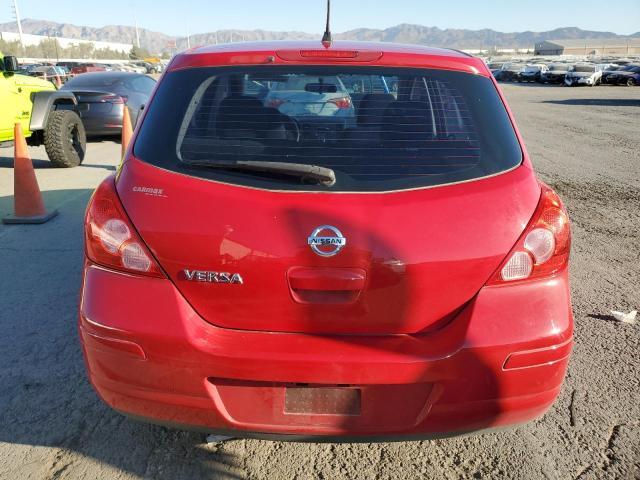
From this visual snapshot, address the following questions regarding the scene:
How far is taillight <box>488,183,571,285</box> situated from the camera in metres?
1.97

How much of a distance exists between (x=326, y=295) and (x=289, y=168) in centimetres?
49

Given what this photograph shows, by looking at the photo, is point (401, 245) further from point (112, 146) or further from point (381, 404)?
point (112, 146)

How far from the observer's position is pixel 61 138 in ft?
26.9

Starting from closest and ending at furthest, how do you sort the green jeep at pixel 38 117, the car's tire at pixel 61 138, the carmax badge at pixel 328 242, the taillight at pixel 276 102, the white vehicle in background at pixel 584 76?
the carmax badge at pixel 328 242, the taillight at pixel 276 102, the green jeep at pixel 38 117, the car's tire at pixel 61 138, the white vehicle in background at pixel 584 76

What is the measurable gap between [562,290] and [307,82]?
1.37 m

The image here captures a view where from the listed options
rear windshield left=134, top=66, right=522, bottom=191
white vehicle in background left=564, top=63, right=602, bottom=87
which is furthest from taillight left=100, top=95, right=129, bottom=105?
white vehicle in background left=564, top=63, right=602, bottom=87

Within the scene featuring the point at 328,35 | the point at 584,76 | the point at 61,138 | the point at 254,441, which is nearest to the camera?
the point at 254,441

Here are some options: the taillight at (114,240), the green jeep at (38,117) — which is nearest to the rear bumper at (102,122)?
the green jeep at (38,117)

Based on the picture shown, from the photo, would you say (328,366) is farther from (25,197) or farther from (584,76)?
(584,76)

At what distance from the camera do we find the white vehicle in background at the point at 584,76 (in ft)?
132

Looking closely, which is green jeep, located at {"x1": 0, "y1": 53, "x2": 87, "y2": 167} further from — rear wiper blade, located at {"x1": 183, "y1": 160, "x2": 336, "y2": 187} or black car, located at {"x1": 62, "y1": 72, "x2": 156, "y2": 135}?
rear wiper blade, located at {"x1": 183, "y1": 160, "x2": 336, "y2": 187}

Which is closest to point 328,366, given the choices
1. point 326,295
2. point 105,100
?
point 326,295

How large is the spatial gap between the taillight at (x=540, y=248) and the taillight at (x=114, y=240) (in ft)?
4.07

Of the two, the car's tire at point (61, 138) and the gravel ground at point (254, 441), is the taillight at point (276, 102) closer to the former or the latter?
the gravel ground at point (254, 441)
